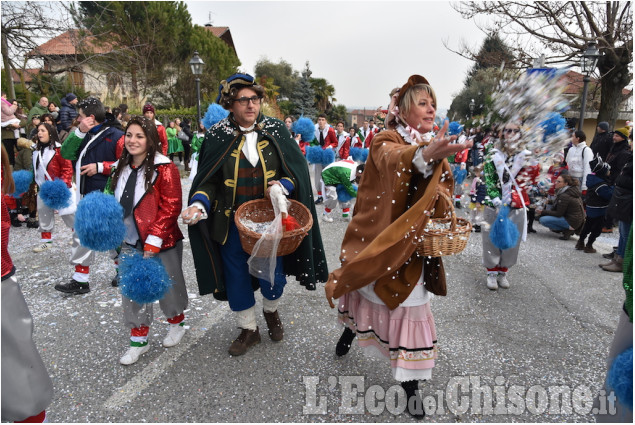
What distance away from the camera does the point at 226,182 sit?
3.02 meters

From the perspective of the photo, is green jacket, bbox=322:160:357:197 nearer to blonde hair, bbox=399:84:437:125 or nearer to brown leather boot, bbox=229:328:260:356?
brown leather boot, bbox=229:328:260:356

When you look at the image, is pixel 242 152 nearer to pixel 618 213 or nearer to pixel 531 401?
pixel 531 401

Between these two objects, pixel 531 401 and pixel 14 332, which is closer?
pixel 14 332

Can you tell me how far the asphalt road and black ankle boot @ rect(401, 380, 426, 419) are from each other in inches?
2.1

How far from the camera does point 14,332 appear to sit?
183 centimetres

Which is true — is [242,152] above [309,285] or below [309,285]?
above

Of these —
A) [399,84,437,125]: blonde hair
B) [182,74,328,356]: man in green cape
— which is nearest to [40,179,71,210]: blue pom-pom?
[182,74,328,356]: man in green cape

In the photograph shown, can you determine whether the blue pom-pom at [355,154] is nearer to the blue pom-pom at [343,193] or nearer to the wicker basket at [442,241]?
the blue pom-pom at [343,193]

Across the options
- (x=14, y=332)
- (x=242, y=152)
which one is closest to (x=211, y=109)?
(x=242, y=152)

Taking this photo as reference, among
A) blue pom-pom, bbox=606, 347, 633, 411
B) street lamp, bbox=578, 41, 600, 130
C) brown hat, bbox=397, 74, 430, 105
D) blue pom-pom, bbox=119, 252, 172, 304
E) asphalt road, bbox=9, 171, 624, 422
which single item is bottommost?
asphalt road, bbox=9, 171, 624, 422

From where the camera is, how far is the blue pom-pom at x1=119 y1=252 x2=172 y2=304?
9.24 ft

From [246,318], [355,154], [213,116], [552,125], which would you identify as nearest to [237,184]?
[213,116]

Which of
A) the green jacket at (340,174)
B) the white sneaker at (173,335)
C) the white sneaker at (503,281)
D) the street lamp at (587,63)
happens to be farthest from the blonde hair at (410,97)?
the street lamp at (587,63)

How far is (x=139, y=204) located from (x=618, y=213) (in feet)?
18.4
